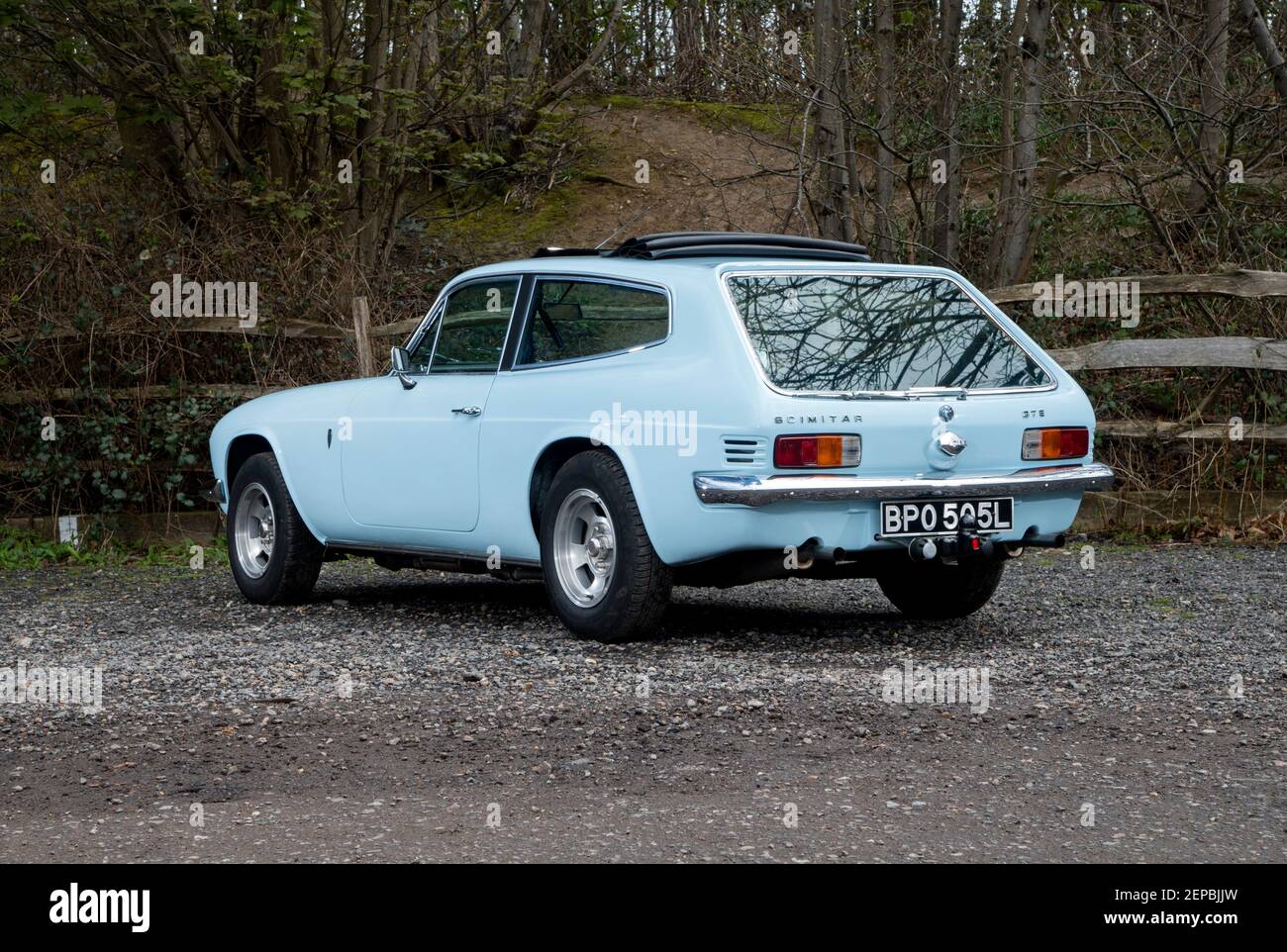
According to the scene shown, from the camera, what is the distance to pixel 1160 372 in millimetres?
11820

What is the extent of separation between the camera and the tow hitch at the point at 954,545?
20.9ft

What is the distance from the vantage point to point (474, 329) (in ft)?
25.5

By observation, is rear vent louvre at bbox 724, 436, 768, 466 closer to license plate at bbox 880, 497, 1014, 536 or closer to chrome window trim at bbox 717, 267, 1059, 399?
chrome window trim at bbox 717, 267, 1059, 399

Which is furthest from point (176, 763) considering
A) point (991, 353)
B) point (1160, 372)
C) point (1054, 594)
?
point (1160, 372)

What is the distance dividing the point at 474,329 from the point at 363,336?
4.58 m

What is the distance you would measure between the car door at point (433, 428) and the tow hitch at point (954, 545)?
2141mm

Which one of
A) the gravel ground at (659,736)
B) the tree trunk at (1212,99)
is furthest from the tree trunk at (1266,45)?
the gravel ground at (659,736)

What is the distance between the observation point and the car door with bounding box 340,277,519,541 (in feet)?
24.4

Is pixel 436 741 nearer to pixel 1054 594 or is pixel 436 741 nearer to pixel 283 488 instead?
pixel 283 488

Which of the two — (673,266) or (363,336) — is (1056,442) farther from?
(363,336)

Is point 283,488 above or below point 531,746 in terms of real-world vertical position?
above

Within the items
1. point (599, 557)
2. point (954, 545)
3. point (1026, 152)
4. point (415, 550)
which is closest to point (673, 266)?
point (599, 557)

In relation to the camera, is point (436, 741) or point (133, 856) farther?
point (436, 741)

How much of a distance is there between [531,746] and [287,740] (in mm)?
840
